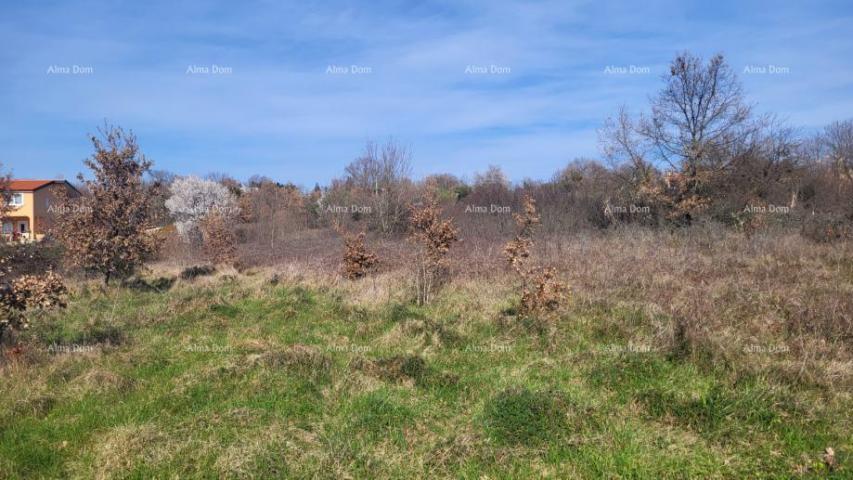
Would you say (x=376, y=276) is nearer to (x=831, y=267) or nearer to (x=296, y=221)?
(x=831, y=267)

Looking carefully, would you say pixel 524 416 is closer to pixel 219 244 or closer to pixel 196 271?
pixel 196 271

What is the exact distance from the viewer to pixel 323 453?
4422mm

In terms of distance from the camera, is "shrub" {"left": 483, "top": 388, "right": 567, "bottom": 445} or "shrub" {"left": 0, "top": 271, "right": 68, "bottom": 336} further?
"shrub" {"left": 0, "top": 271, "right": 68, "bottom": 336}

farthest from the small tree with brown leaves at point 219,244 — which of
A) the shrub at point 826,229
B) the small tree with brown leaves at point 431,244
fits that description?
the shrub at point 826,229

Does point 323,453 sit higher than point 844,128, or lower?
lower

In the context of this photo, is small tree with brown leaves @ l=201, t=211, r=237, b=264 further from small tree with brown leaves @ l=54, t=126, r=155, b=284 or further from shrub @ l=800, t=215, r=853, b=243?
shrub @ l=800, t=215, r=853, b=243

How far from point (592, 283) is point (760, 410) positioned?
530cm

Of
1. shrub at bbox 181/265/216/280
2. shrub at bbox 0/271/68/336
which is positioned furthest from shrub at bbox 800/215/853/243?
shrub at bbox 181/265/216/280

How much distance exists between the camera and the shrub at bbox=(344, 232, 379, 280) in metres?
13.8

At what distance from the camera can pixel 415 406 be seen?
17.7ft

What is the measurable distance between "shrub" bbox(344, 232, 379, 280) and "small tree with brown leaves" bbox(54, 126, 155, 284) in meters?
5.09

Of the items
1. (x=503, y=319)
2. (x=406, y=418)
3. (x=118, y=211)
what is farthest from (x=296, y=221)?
(x=406, y=418)

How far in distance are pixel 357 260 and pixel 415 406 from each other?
8805 mm

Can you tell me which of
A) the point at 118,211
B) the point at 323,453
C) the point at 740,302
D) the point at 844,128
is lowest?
the point at 323,453
